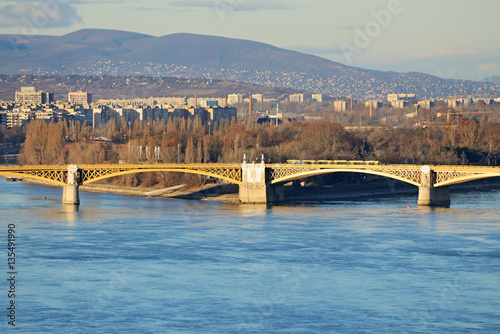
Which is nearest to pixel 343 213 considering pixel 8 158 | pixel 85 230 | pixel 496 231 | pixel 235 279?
pixel 496 231

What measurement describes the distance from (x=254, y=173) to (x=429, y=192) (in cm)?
953

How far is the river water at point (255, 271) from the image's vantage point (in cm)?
2647

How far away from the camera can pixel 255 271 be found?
32.5 meters

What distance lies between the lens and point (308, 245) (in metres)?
37.8

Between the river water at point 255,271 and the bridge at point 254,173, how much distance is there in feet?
9.50

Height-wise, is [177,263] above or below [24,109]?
below

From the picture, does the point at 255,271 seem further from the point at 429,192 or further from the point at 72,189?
the point at 72,189

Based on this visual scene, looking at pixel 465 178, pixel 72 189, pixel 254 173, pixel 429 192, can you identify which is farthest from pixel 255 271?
pixel 72 189

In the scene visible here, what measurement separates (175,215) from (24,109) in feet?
394

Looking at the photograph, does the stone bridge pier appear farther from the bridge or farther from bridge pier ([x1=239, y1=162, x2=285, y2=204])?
bridge pier ([x1=239, y1=162, x2=285, y2=204])

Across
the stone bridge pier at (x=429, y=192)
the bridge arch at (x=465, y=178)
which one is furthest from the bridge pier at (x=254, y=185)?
the bridge arch at (x=465, y=178)

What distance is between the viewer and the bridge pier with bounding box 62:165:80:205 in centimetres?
5306

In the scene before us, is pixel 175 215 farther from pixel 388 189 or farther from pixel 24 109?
pixel 24 109

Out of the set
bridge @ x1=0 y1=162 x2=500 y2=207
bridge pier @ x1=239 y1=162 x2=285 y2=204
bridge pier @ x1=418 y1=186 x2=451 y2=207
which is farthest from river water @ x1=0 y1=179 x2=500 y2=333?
bridge pier @ x1=239 y1=162 x2=285 y2=204
